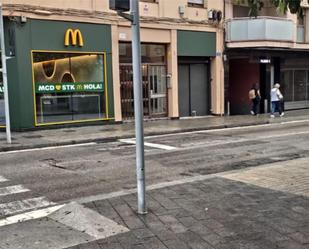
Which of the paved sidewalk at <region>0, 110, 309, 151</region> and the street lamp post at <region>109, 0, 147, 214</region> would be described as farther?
the paved sidewalk at <region>0, 110, 309, 151</region>

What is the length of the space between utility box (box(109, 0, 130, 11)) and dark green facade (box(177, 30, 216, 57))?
16518 millimetres

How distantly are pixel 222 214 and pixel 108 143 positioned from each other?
874 centimetres

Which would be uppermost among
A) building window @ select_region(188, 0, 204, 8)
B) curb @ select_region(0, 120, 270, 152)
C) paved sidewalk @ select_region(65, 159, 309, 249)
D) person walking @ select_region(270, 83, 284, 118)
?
building window @ select_region(188, 0, 204, 8)

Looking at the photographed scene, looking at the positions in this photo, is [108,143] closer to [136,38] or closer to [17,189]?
[17,189]

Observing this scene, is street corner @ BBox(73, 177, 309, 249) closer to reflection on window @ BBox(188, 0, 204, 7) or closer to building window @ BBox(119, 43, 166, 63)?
building window @ BBox(119, 43, 166, 63)

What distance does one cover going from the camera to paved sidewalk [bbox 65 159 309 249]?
5.02 meters

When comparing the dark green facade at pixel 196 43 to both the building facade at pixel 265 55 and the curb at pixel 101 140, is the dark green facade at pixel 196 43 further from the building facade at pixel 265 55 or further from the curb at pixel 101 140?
the curb at pixel 101 140

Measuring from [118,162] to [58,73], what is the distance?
847 cm

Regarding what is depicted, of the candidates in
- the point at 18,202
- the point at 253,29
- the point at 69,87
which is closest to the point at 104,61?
the point at 69,87

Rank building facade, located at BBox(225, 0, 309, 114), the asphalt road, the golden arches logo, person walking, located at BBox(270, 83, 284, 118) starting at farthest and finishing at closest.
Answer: building facade, located at BBox(225, 0, 309, 114)
person walking, located at BBox(270, 83, 284, 118)
the golden arches logo
the asphalt road

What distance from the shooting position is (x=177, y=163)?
33.7 feet

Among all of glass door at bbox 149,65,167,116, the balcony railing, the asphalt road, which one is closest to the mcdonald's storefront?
glass door at bbox 149,65,167,116

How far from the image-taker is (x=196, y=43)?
2253 centimetres

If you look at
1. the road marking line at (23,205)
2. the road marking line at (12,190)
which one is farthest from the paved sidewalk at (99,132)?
the road marking line at (23,205)
